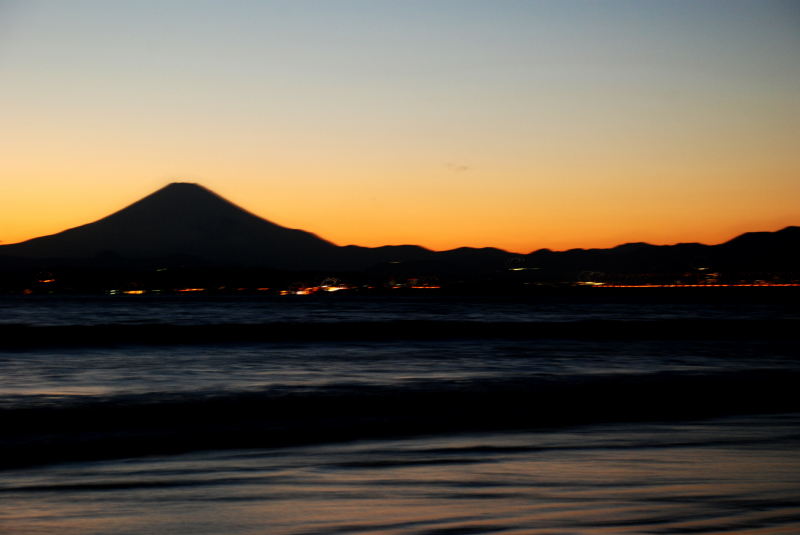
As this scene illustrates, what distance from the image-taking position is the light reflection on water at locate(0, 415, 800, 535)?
4.88 m

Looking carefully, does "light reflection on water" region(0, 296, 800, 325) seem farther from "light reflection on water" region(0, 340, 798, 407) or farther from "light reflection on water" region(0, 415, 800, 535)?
"light reflection on water" region(0, 415, 800, 535)

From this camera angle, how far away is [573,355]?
79.9 feet

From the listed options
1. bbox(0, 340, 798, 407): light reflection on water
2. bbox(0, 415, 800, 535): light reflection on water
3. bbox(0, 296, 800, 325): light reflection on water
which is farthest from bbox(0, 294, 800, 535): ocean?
bbox(0, 296, 800, 325): light reflection on water

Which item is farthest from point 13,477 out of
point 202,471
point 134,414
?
point 134,414

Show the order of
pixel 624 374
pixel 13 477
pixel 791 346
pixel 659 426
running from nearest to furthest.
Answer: pixel 13 477, pixel 659 426, pixel 624 374, pixel 791 346

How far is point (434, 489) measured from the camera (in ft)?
19.0

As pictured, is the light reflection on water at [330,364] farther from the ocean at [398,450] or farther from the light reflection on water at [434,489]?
the light reflection on water at [434,489]

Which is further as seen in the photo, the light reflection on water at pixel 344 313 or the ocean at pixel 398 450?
the light reflection on water at pixel 344 313

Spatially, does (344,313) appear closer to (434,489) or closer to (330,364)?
(330,364)

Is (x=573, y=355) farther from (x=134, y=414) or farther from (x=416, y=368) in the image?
(x=134, y=414)

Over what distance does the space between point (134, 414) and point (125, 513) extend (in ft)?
20.2

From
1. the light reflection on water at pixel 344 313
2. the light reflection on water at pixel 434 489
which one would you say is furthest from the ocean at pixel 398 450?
the light reflection on water at pixel 344 313

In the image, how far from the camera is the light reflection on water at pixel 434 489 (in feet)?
16.0

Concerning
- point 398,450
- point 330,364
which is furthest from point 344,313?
point 398,450
